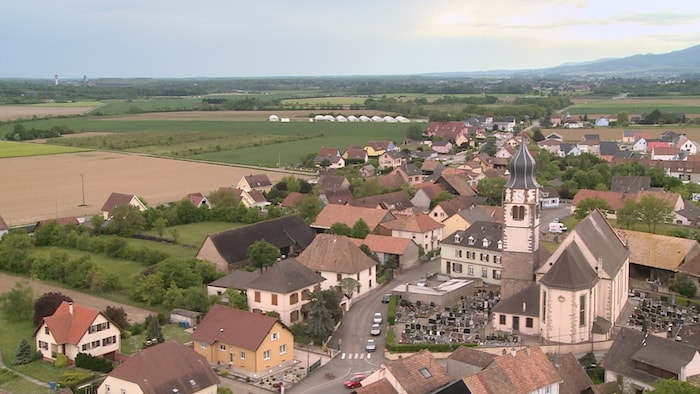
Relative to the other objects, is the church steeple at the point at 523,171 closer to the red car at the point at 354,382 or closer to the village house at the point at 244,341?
the red car at the point at 354,382

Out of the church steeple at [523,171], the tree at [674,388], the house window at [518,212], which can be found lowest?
the tree at [674,388]

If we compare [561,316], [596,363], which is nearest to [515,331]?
[561,316]

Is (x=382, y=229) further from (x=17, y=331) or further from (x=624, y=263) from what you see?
(x=17, y=331)

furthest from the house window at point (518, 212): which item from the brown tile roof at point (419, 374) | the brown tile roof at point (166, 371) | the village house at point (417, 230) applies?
the brown tile roof at point (166, 371)

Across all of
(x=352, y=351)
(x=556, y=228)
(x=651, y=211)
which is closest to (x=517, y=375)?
(x=352, y=351)

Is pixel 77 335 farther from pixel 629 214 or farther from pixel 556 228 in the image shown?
pixel 629 214

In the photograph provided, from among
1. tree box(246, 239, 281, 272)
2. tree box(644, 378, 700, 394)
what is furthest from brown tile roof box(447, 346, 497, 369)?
tree box(246, 239, 281, 272)
